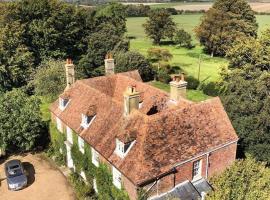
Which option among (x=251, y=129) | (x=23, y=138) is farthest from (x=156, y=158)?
(x=23, y=138)

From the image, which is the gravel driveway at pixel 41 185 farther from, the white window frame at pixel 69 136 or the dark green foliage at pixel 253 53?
the dark green foliage at pixel 253 53

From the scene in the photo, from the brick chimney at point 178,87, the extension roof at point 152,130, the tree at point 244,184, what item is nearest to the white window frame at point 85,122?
the extension roof at point 152,130

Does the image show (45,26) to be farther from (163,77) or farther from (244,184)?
(244,184)

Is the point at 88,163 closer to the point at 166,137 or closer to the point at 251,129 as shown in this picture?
the point at 166,137

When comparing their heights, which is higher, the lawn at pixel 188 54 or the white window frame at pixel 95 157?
the white window frame at pixel 95 157

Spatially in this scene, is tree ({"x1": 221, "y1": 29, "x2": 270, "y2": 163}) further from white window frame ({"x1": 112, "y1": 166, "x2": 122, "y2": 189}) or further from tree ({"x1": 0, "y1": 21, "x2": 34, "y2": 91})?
tree ({"x1": 0, "y1": 21, "x2": 34, "y2": 91})

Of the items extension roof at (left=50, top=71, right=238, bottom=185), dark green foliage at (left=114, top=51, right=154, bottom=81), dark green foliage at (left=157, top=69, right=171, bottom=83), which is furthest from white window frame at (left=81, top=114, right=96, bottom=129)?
dark green foliage at (left=157, top=69, right=171, bottom=83)
